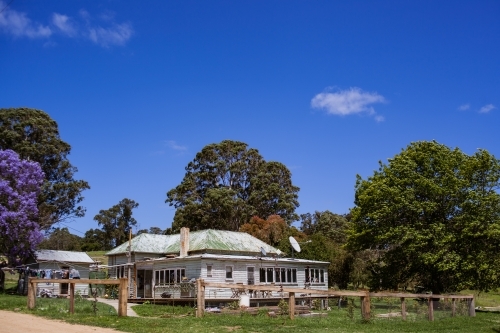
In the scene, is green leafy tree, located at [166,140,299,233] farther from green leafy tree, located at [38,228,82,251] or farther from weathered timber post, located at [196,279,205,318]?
weathered timber post, located at [196,279,205,318]

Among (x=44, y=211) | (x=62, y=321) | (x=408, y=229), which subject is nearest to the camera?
(x=62, y=321)

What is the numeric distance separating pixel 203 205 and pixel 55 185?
20.8 m

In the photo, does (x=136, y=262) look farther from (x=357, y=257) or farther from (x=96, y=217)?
(x=96, y=217)

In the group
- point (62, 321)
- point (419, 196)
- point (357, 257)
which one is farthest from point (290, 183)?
point (62, 321)

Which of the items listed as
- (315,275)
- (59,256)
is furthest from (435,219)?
(59,256)

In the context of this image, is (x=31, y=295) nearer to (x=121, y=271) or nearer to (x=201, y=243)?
(x=201, y=243)

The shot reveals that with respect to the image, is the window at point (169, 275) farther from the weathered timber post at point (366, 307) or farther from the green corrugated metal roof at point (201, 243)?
the weathered timber post at point (366, 307)

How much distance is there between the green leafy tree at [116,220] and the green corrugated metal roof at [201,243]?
1606 inches

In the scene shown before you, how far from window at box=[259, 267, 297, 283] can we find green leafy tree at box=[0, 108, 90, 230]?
59.9 feet

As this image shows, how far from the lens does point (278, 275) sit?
37906mm

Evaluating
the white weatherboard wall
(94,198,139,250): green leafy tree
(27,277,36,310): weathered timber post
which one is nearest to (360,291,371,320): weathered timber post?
(27,277,36,310): weathered timber post

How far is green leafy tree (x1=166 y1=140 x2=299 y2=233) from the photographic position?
60.8 meters

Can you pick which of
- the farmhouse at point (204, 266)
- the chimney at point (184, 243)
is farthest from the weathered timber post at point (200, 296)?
the chimney at point (184, 243)

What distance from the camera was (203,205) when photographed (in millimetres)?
60375
